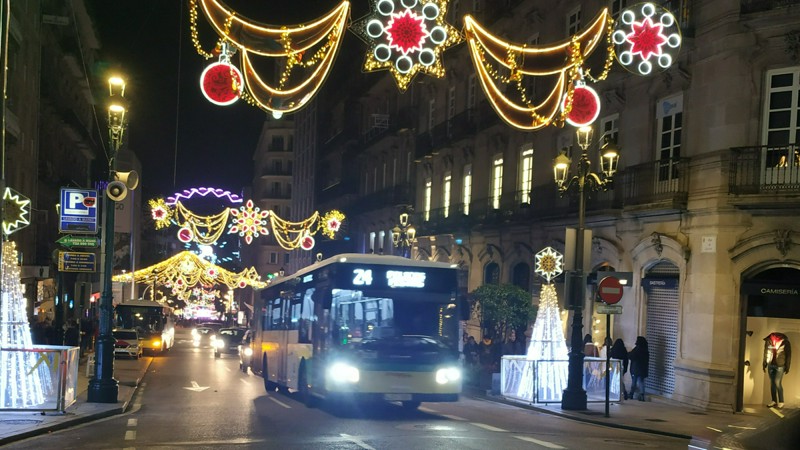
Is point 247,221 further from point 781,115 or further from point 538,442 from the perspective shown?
point 538,442

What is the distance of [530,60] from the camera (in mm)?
17266

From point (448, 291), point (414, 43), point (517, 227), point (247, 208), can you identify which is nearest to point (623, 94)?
point (517, 227)

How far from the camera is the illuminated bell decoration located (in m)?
17.7

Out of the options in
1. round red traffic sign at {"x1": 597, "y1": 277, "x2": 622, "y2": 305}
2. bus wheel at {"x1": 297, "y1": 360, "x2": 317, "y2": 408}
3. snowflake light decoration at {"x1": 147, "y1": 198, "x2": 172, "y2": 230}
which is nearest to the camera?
bus wheel at {"x1": 297, "y1": 360, "x2": 317, "y2": 408}

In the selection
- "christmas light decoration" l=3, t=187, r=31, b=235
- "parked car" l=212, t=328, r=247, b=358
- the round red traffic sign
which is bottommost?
"parked car" l=212, t=328, r=247, b=358

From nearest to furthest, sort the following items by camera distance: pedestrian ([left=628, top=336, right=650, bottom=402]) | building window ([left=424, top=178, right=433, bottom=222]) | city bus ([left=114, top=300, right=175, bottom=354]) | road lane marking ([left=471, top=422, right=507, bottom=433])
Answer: road lane marking ([left=471, top=422, right=507, bottom=433]) < pedestrian ([left=628, top=336, right=650, bottom=402]) < building window ([left=424, top=178, right=433, bottom=222]) < city bus ([left=114, top=300, right=175, bottom=354])

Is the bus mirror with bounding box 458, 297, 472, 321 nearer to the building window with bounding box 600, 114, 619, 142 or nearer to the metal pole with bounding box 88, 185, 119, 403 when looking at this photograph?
the metal pole with bounding box 88, 185, 119, 403

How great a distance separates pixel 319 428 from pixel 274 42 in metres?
6.39

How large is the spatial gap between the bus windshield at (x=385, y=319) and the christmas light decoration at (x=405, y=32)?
4.57 metres

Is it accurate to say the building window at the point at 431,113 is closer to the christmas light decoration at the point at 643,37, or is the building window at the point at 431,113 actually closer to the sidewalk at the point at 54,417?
the sidewalk at the point at 54,417

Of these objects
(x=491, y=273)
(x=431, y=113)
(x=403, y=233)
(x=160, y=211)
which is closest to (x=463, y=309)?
(x=403, y=233)

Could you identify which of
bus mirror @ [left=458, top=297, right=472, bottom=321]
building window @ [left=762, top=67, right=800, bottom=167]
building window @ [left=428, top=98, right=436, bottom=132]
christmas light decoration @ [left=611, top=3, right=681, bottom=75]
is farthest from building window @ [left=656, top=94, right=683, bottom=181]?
building window @ [left=428, top=98, right=436, bottom=132]

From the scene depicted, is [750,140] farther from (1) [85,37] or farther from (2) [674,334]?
(1) [85,37]

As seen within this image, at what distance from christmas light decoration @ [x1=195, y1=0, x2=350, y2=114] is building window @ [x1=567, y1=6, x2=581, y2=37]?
16.0 metres
